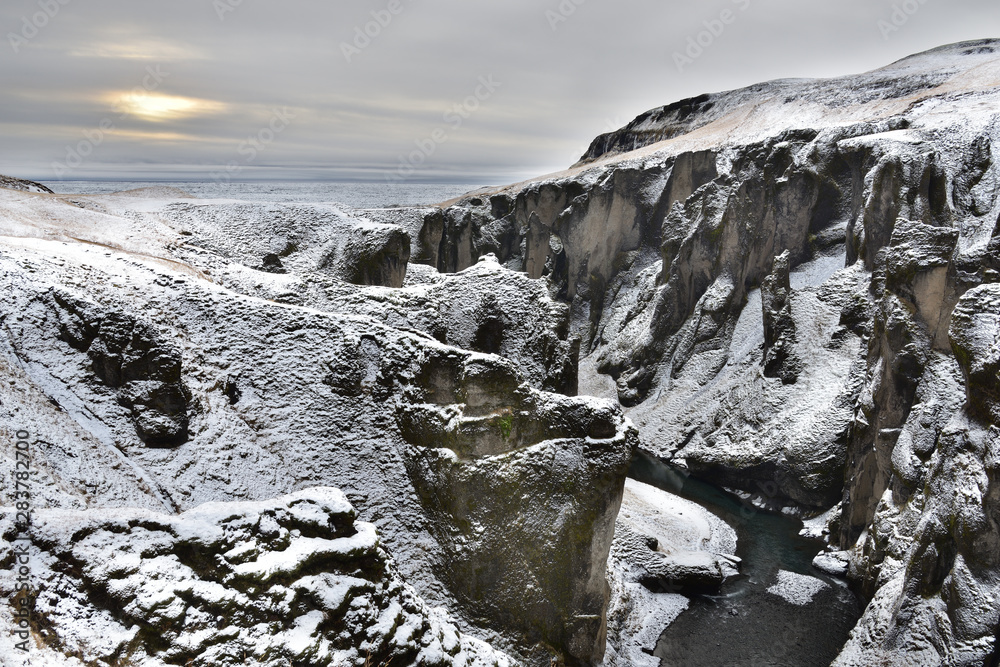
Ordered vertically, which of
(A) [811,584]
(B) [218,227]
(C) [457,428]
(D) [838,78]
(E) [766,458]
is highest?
(D) [838,78]

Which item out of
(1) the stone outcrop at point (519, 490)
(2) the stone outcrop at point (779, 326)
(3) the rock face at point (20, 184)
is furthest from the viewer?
(3) the rock face at point (20, 184)

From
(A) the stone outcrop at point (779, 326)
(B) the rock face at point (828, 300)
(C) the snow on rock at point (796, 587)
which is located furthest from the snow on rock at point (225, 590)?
(A) the stone outcrop at point (779, 326)

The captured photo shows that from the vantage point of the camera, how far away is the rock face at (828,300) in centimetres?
1998

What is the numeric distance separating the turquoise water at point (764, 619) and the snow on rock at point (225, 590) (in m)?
16.0

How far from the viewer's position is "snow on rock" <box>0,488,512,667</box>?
8.76 metres

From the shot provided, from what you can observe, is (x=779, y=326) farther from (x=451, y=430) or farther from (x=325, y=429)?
(x=325, y=429)

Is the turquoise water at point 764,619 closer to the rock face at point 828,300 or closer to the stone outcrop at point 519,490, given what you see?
the rock face at point 828,300

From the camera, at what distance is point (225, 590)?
9.70 meters

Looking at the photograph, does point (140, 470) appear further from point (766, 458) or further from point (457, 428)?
point (766, 458)

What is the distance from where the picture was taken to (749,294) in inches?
1978

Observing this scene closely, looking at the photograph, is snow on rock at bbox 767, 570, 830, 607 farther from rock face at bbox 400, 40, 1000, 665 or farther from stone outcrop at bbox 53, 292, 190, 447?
stone outcrop at bbox 53, 292, 190, 447

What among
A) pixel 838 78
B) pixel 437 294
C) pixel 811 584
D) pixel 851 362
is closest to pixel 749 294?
pixel 851 362

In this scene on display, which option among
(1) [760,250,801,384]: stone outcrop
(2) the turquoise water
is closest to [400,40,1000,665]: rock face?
(1) [760,250,801,384]: stone outcrop

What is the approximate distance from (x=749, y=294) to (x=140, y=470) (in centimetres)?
4455
